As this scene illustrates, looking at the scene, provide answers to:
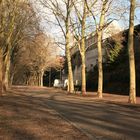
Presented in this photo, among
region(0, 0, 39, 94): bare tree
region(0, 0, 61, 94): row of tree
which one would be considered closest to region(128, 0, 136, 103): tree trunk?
region(0, 0, 61, 94): row of tree

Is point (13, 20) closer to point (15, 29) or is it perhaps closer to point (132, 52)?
point (15, 29)

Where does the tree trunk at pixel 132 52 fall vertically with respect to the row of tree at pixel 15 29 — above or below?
below

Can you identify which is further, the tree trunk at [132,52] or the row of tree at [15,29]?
the row of tree at [15,29]

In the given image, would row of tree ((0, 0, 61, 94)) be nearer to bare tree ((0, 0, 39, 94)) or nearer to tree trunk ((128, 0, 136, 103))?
bare tree ((0, 0, 39, 94))

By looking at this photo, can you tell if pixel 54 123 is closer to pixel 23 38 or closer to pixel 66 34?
pixel 66 34

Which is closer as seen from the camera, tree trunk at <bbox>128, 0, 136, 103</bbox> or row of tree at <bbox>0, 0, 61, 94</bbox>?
tree trunk at <bbox>128, 0, 136, 103</bbox>

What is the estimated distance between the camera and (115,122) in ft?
57.7

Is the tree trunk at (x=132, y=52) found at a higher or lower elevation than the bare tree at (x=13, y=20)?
lower

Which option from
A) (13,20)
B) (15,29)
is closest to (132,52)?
(13,20)

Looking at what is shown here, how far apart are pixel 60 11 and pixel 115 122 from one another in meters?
36.8

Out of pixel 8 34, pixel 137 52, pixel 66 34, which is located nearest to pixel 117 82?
pixel 137 52

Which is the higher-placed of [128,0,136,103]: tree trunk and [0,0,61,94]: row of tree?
[0,0,61,94]: row of tree

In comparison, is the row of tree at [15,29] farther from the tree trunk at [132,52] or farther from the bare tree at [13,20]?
the tree trunk at [132,52]

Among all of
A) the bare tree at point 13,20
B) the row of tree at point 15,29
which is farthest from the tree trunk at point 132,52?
the bare tree at point 13,20
